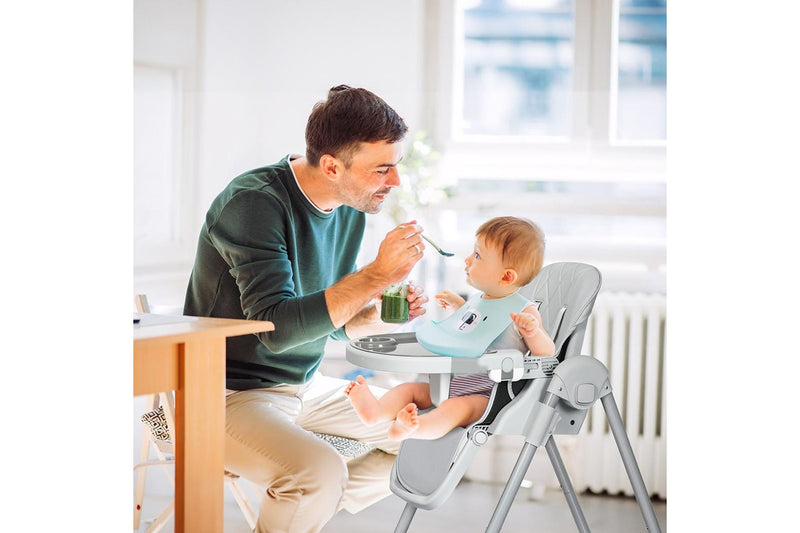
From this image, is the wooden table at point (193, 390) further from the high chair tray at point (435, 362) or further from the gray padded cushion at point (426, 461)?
the gray padded cushion at point (426, 461)

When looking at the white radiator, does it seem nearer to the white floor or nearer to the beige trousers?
the white floor

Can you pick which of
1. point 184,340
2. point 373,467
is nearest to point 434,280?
point 373,467

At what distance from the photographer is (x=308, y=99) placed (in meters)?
2.58

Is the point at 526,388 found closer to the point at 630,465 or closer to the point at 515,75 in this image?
the point at 630,465

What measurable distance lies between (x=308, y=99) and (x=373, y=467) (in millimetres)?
1127

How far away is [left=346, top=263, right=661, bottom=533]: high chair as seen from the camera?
2.11 meters

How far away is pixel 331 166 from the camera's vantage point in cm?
237

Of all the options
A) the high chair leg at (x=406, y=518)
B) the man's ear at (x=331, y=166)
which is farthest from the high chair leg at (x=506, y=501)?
the man's ear at (x=331, y=166)

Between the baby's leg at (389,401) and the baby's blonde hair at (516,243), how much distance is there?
0.39 m

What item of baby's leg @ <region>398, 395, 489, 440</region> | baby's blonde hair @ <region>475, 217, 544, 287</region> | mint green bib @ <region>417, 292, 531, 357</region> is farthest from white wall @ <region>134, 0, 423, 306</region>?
baby's leg @ <region>398, 395, 489, 440</region>

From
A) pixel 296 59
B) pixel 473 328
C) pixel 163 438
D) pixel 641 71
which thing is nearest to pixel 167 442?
pixel 163 438

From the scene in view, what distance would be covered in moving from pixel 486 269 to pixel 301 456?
0.70 m
